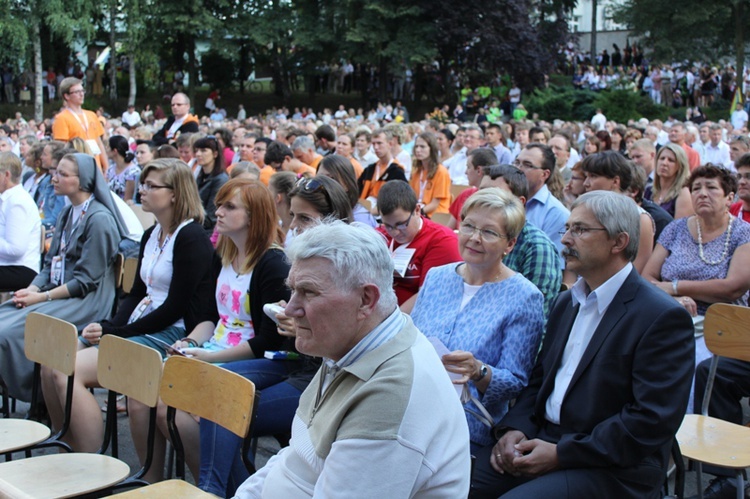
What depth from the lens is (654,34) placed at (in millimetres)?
31891

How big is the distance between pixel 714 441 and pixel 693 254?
145cm

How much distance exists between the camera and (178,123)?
10.4 m

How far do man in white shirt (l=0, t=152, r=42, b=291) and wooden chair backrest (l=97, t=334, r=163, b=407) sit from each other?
257 cm

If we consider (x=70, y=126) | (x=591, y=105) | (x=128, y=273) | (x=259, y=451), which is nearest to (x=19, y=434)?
(x=259, y=451)

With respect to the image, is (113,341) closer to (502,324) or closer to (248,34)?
(502,324)

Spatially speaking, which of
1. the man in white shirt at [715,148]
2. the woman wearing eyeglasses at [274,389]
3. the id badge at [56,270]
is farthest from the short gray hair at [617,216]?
the man in white shirt at [715,148]

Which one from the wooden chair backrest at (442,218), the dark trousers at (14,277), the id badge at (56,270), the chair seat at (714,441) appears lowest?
the chair seat at (714,441)

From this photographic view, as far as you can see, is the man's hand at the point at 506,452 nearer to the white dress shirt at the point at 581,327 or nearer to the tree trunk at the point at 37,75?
the white dress shirt at the point at 581,327

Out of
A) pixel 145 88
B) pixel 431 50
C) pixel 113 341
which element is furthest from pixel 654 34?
pixel 113 341

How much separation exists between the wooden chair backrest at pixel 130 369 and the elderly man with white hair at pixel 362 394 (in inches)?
49.6

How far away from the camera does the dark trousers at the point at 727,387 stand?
13.2 ft

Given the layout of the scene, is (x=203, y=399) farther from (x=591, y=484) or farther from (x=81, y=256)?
(x=81, y=256)

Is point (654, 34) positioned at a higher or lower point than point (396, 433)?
higher

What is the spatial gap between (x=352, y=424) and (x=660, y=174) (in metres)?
5.15
